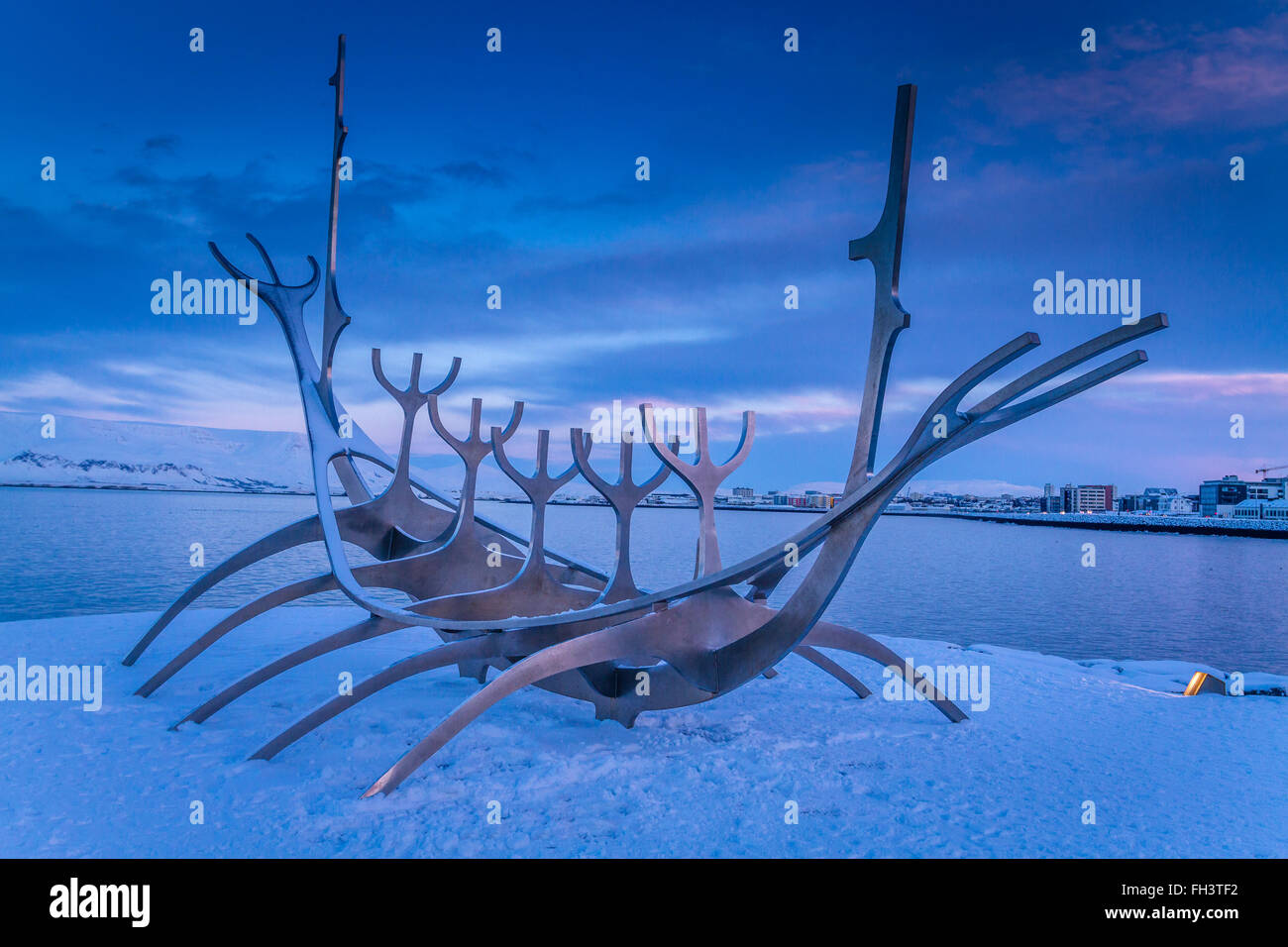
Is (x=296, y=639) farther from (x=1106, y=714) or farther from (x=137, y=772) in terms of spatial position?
(x=1106, y=714)

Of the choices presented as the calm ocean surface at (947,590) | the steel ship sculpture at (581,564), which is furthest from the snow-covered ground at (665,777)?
the calm ocean surface at (947,590)

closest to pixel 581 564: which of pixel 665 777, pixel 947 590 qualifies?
pixel 665 777

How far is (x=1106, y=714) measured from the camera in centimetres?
888

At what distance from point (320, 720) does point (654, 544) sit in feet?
123

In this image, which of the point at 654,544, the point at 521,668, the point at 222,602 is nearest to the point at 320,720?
the point at 521,668

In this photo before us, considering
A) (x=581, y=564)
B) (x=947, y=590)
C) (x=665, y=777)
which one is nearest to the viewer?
(x=665, y=777)

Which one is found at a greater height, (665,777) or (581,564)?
(581,564)

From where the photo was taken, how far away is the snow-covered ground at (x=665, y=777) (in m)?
5.19

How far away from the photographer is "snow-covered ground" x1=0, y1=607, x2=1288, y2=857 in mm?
5188

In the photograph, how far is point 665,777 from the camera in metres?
6.39

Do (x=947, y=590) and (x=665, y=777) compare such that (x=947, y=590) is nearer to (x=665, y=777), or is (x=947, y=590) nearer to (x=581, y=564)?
(x=581, y=564)

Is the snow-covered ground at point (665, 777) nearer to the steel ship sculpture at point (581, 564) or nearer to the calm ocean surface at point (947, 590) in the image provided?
the steel ship sculpture at point (581, 564)

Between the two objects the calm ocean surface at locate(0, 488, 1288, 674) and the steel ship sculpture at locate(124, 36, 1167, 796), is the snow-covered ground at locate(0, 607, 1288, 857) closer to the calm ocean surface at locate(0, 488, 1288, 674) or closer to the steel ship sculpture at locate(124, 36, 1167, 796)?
the steel ship sculpture at locate(124, 36, 1167, 796)
